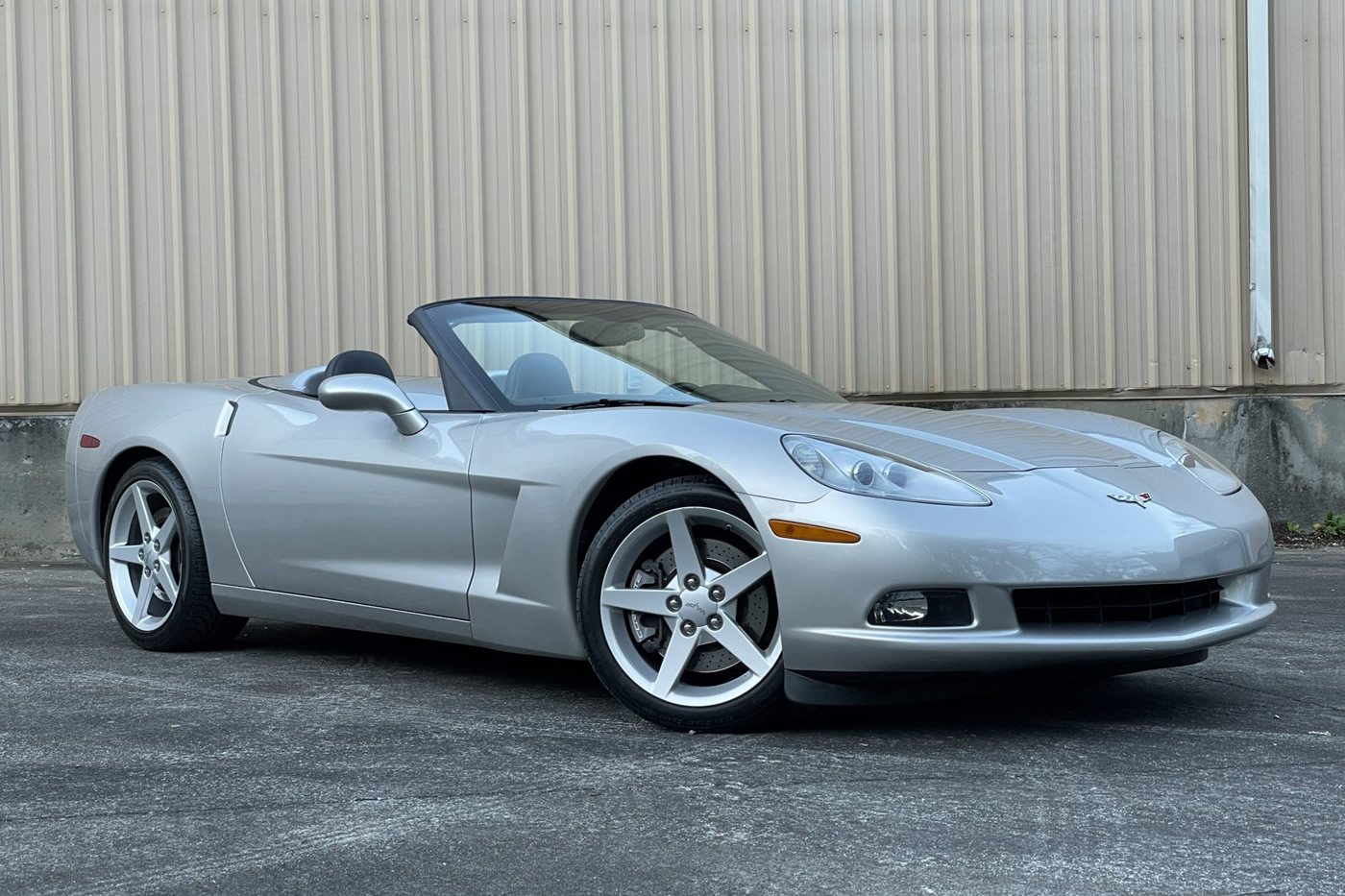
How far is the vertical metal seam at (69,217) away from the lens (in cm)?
848

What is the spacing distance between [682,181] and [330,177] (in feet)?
6.60

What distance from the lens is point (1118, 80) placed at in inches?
355

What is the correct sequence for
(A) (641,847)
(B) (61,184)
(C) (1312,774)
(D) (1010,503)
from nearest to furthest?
(A) (641,847)
(C) (1312,774)
(D) (1010,503)
(B) (61,184)

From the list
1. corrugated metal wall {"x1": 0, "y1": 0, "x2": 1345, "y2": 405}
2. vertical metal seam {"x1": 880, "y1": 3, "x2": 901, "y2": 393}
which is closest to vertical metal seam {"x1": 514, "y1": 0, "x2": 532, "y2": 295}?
corrugated metal wall {"x1": 0, "y1": 0, "x2": 1345, "y2": 405}

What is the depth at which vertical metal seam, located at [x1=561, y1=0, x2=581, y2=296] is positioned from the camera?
28.7 ft

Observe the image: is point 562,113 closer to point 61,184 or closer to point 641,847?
point 61,184

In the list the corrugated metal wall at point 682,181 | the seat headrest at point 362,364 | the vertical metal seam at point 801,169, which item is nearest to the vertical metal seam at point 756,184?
the corrugated metal wall at point 682,181

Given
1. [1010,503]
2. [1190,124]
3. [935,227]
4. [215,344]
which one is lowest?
[1010,503]

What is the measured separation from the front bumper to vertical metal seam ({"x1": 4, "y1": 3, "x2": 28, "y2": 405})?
6.33 metres

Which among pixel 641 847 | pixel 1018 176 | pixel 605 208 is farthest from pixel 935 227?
pixel 641 847

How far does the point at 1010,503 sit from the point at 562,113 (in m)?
5.87

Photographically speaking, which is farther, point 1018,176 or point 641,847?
point 1018,176

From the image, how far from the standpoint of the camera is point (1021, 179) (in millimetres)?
8969

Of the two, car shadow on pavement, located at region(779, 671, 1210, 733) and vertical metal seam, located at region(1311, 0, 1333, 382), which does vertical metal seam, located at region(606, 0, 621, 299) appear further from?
car shadow on pavement, located at region(779, 671, 1210, 733)
